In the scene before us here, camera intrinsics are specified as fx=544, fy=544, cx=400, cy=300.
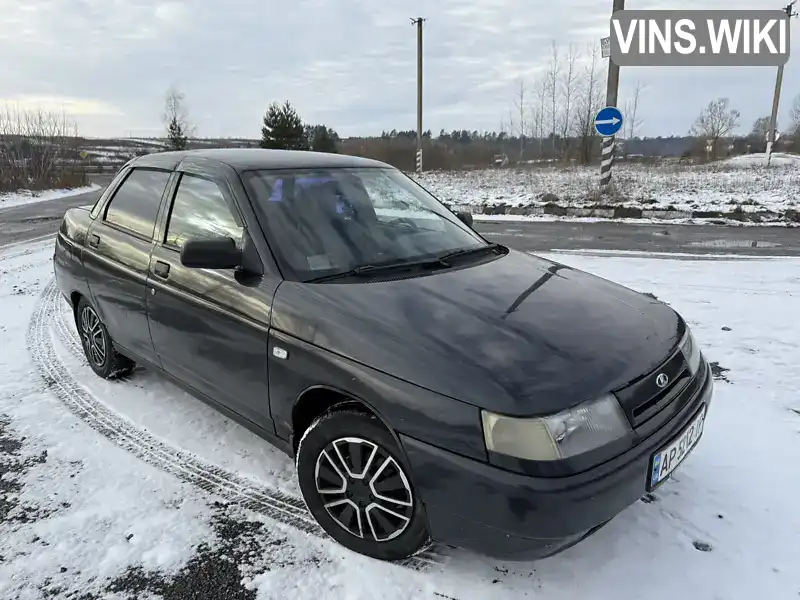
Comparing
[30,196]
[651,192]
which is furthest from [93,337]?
[30,196]

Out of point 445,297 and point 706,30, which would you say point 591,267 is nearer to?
point 445,297

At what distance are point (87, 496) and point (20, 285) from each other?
5.46 meters

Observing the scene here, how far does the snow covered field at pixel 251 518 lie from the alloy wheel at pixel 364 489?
0.53 ft

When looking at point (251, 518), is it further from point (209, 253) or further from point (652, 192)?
point (652, 192)

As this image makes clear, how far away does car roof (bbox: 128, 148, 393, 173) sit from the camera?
3.07 m

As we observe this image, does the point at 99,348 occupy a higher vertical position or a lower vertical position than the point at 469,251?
lower

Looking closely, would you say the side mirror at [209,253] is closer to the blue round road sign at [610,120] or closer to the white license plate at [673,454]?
the white license plate at [673,454]

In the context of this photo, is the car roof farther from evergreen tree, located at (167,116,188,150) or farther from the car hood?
evergreen tree, located at (167,116,188,150)

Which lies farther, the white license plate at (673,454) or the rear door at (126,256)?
the rear door at (126,256)

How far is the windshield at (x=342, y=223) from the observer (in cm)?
262

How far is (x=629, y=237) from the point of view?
10.2 metres

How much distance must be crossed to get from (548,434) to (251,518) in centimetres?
153

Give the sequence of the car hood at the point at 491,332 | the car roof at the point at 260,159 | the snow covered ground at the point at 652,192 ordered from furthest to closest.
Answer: the snow covered ground at the point at 652,192
the car roof at the point at 260,159
the car hood at the point at 491,332
